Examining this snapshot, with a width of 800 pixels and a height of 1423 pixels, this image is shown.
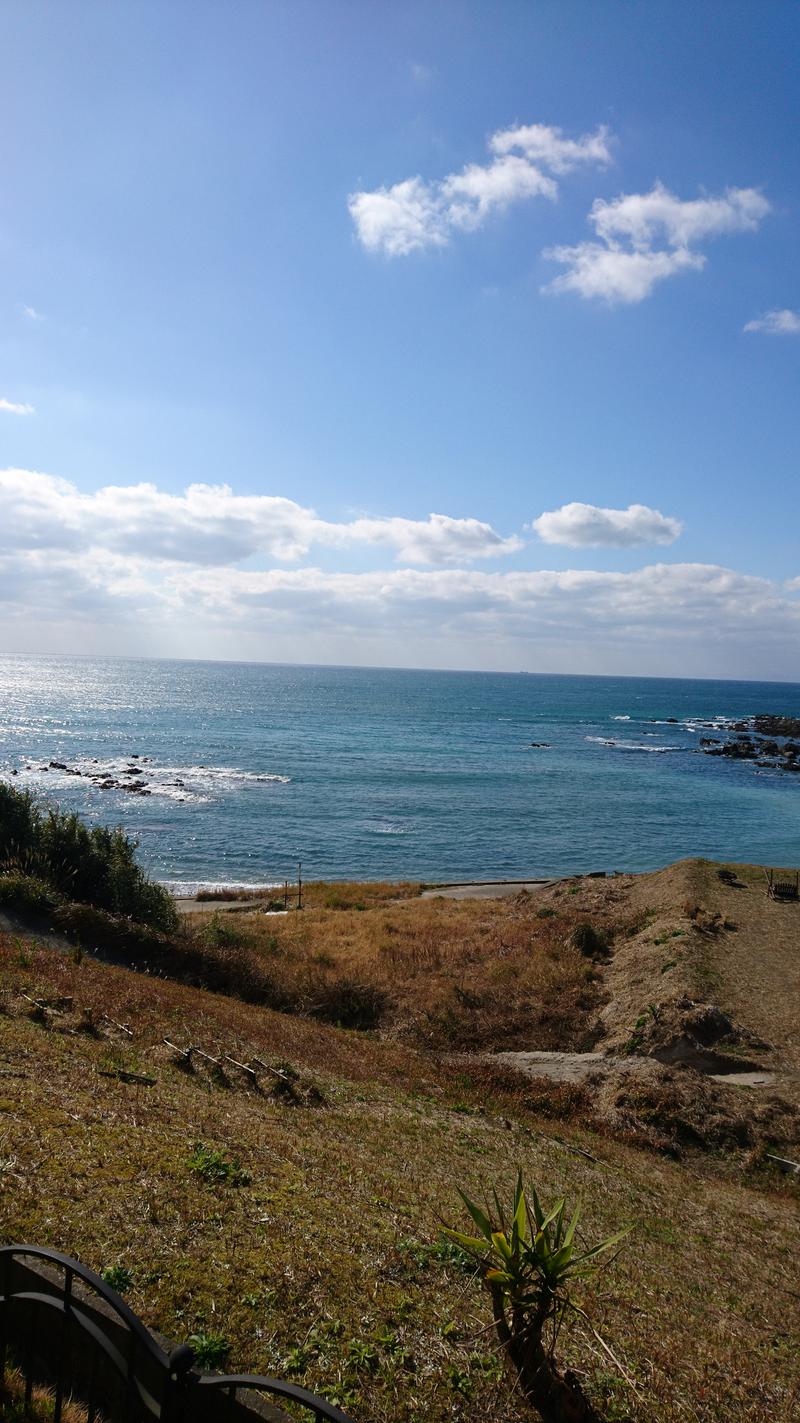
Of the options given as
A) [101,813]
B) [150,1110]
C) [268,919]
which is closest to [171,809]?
[101,813]

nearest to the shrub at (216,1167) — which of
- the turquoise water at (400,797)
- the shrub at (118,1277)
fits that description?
the shrub at (118,1277)

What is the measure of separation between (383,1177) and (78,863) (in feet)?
75.1

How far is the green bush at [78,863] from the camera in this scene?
27.2 m

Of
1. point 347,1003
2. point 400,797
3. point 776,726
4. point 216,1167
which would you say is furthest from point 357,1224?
point 776,726

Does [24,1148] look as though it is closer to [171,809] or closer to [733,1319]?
[733,1319]

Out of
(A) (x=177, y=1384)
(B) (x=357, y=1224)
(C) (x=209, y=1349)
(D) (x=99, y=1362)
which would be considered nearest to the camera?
(A) (x=177, y=1384)

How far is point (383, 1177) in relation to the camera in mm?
10250

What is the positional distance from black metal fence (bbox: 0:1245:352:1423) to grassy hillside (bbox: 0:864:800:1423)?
2.12 feet

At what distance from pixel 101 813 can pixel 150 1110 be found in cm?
5815

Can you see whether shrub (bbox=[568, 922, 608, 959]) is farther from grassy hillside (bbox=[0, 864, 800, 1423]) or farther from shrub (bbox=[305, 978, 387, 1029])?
shrub (bbox=[305, 978, 387, 1029])

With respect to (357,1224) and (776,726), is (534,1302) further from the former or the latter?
(776,726)

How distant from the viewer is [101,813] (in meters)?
63.2

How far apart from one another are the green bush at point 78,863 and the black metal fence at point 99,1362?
70.8 feet

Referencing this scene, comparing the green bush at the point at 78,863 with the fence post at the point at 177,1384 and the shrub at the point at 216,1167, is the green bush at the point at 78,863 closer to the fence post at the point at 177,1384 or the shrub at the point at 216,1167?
the shrub at the point at 216,1167
